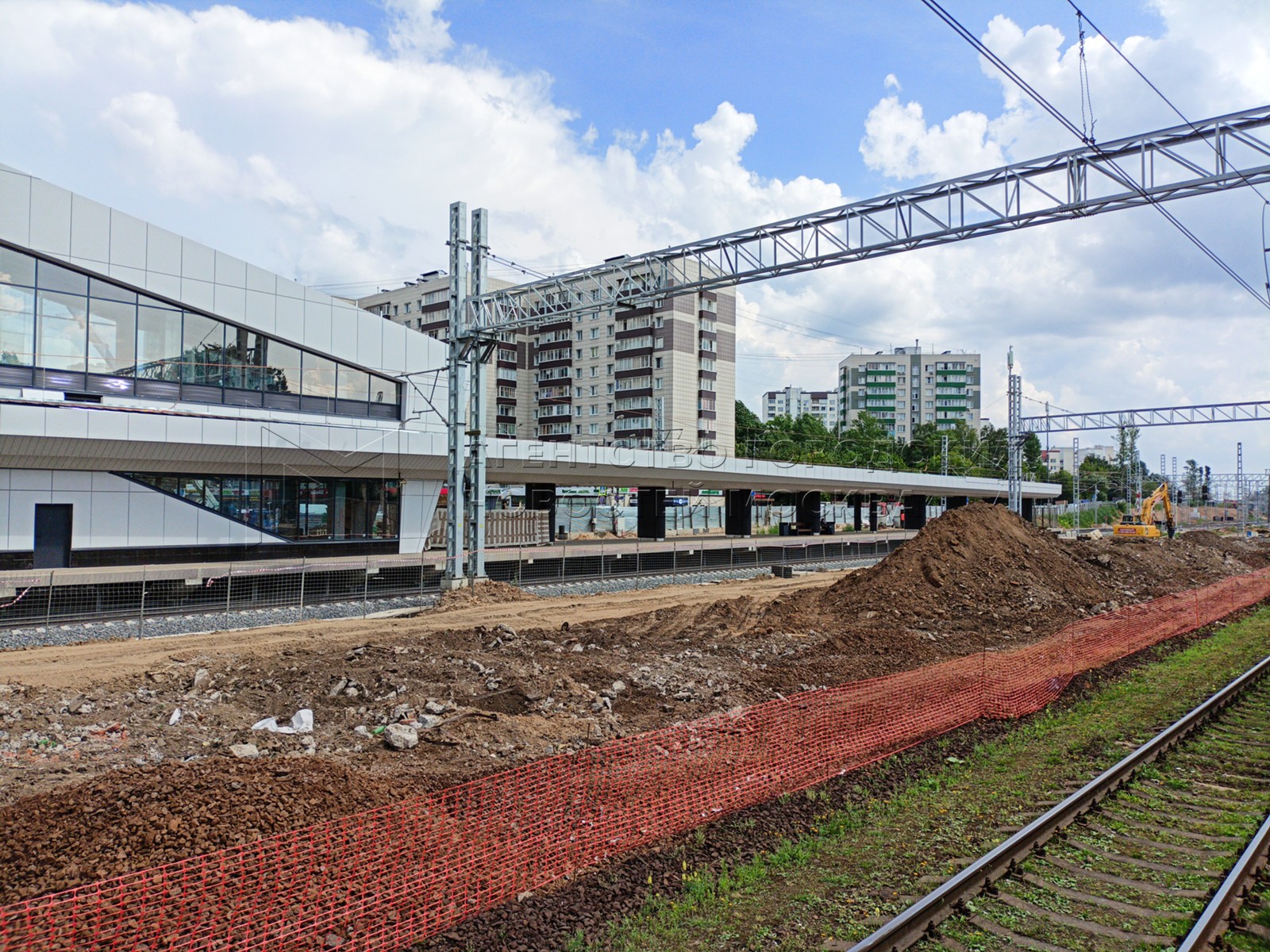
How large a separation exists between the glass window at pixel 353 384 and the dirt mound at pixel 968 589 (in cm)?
1984

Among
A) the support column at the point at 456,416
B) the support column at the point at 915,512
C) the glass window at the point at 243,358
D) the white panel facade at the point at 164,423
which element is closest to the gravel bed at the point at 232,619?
the support column at the point at 456,416

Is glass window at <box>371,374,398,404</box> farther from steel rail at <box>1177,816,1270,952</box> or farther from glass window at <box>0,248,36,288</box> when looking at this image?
steel rail at <box>1177,816,1270,952</box>

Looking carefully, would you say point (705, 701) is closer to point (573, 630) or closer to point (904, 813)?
point (904, 813)

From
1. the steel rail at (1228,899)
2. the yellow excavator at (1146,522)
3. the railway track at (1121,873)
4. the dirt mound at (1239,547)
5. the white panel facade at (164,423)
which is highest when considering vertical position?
the white panel facade at (164,423)

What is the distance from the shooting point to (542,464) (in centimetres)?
3684

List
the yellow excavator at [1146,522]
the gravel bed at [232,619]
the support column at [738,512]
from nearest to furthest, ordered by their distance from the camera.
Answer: the gravel bed at [232,619], the yellow excavator at [1146,522], the support column at [738,512]

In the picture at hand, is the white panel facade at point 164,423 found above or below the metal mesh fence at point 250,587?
above

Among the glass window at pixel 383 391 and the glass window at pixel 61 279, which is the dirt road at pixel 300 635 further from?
the glass window at pixel 61 279

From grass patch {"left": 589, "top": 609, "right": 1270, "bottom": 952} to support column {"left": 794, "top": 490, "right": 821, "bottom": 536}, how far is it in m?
53.5

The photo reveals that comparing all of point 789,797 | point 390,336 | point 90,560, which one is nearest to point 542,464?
point 390,336

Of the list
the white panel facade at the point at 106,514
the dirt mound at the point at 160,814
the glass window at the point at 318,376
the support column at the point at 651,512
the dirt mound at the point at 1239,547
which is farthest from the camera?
the support column at the point at 651,512

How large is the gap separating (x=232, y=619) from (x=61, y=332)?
12160 millimetres

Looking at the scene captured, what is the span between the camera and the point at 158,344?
27297 millimetres

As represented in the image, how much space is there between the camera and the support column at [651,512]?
50.5 m
